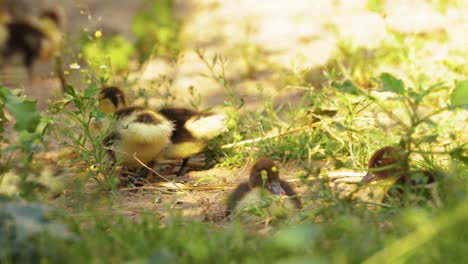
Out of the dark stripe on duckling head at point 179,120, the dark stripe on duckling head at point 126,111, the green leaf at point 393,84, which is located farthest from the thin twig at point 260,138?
the green leaf at point 393,84

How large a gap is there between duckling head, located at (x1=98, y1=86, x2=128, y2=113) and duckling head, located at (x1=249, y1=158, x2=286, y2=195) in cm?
140

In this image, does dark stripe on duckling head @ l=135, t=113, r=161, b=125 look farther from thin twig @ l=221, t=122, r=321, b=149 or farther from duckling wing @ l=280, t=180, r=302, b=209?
duckling wing @ l=280, t=180, r=302, b=209

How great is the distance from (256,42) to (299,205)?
4.81 meters

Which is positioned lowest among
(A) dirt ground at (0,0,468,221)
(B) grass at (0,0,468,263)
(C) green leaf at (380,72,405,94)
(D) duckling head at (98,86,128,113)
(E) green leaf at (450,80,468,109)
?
(B) grass at (0,0,468,263)

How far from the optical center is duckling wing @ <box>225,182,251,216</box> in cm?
364

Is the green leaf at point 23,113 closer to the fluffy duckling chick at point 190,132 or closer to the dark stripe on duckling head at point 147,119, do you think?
the dark stripe on duckling head at point 147,119

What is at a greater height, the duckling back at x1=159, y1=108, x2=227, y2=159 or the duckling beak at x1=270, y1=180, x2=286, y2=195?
the duckling back at x1=159, y1=108, x2=227, y2=159

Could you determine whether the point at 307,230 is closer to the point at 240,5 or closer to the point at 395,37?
the point at 395,37

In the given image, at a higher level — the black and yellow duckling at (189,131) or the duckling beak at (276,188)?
the black and yellow duckling at (189,131)

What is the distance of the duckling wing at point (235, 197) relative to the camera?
3.64 metres

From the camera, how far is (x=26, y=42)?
8.16m

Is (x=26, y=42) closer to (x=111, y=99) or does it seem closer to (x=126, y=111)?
(x=111, y=99)

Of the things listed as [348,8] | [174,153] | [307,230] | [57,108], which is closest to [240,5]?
[348,8]

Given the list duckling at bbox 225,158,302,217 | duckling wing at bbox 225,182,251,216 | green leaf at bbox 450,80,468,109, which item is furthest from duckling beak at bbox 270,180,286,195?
green leaf at bbox 450,80,468,109
